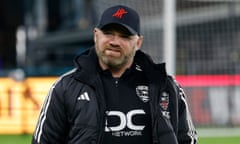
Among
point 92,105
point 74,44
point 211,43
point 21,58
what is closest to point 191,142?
point 92,105

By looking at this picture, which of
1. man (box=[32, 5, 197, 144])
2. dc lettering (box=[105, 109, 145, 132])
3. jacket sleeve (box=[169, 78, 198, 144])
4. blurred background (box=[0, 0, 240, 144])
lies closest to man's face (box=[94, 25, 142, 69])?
man (box=[32, 5, 197, 144])

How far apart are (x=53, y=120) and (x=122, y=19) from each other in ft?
2.22

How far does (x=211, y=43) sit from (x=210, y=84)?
0.81 meters

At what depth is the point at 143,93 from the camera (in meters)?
4.85

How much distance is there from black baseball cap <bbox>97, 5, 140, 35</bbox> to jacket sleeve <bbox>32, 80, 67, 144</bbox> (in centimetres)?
44

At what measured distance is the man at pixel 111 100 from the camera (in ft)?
15.5

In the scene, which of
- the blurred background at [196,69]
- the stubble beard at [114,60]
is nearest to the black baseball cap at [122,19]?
the stubble beard at [114,60]

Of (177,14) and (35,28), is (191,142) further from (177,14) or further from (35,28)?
(35,28)

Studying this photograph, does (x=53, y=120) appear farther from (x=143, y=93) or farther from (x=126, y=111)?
(x=143, y=93)

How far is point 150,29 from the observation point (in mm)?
14742

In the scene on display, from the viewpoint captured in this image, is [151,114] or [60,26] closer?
[151,114]

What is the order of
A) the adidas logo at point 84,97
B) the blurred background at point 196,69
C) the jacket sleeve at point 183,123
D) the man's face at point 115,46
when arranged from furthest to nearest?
the blurred background at point 196,69 < the jacket sleeve at point 183,123 < the adidas logo at point 84,97 < the man's face at point 115,46

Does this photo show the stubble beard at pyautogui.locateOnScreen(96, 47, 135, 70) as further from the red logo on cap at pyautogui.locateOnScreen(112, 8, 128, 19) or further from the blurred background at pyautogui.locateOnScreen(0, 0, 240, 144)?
the blurred background at pyautogui.locateOnScreen(0, 0, 240, 144)

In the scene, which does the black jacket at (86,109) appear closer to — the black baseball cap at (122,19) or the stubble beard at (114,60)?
the stubble beard at (114,60)
